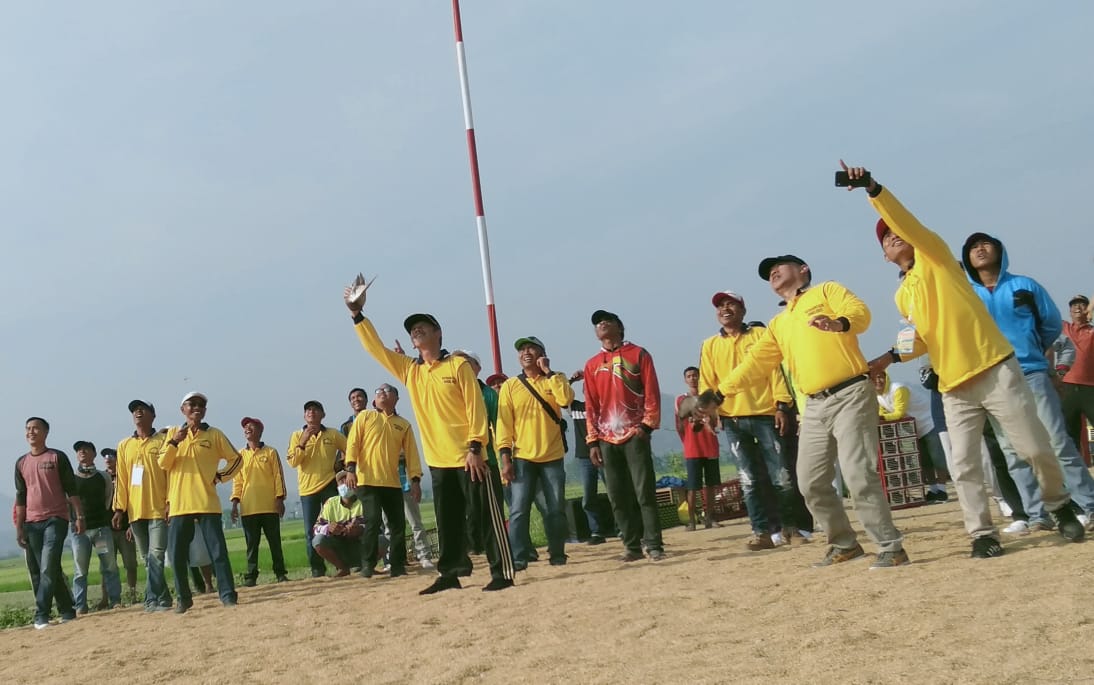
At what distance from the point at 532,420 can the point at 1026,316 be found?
419 cm

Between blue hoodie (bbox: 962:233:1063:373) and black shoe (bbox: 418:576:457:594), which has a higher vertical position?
blue hoodie (bbox: 962:233:1063:373)

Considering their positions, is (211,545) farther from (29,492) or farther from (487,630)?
(487,630)

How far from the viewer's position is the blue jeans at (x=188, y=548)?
26.7ft

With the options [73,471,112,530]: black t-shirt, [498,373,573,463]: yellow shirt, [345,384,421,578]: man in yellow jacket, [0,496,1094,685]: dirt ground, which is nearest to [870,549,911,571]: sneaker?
[0,496,1094,685]: dirt ground

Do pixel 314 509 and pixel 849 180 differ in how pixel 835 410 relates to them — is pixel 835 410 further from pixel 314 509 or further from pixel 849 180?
pixel 314 509

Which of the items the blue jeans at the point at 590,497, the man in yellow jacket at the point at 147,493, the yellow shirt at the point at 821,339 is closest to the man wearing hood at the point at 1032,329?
the yellow shirt at the point at 821,339

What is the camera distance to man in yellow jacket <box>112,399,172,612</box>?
28.3ft

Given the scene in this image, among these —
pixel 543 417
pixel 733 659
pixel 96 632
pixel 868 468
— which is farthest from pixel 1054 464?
pixel 96 632

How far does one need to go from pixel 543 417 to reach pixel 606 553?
1780 millimetres

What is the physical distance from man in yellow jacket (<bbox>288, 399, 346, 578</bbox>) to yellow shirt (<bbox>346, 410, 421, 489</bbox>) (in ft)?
3.52

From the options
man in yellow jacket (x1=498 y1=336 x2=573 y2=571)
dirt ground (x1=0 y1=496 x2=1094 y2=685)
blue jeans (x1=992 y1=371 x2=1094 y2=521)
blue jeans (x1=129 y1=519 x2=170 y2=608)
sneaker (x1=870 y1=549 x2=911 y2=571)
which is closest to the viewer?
dirt ground (x1=0 y1=496 x2=1094 y2=685)

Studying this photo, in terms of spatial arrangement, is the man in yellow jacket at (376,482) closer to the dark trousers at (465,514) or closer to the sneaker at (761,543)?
the dark trousers at (465,514)

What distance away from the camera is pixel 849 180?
5020 mm

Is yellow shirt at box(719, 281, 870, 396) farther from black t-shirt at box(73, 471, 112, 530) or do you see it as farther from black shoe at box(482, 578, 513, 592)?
black t-shirt at box(73, 471, 112, 530)
